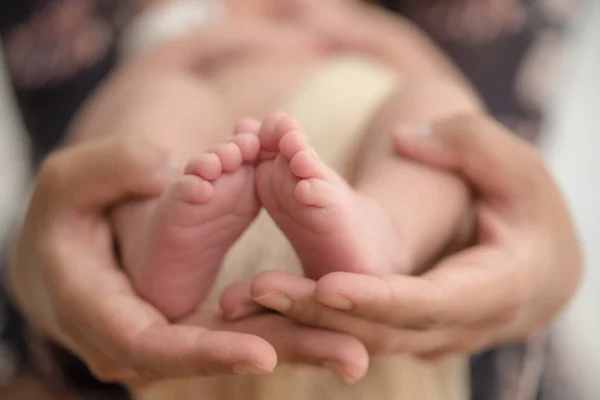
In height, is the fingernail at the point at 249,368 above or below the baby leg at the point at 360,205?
below

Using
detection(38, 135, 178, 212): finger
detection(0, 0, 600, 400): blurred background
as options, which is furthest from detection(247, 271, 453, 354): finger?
detection(0, 0, 600, 400): blurred background

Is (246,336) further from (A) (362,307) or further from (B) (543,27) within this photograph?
(B) (543,27)

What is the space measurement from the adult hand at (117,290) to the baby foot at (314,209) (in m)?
0.05

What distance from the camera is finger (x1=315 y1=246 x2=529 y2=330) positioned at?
15.6 inches

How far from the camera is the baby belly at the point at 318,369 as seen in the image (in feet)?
1.64

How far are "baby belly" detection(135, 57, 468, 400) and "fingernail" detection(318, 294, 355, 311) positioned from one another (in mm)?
106

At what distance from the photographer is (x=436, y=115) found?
0.58 m

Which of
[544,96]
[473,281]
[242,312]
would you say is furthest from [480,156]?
[544,96]

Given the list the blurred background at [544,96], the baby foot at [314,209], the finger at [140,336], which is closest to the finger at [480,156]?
the baby foot at [314,209]

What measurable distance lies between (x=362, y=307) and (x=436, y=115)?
9.5 inches

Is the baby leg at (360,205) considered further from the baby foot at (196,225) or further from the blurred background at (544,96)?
the blurred background at (544,96)

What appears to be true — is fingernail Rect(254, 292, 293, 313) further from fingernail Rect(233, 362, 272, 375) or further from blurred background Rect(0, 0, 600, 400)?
blurred background Rect(0, 0, 600, 400)

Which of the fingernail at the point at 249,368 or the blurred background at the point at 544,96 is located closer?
the fingernail at the point at 249,368

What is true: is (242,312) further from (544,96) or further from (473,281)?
(544,96)
